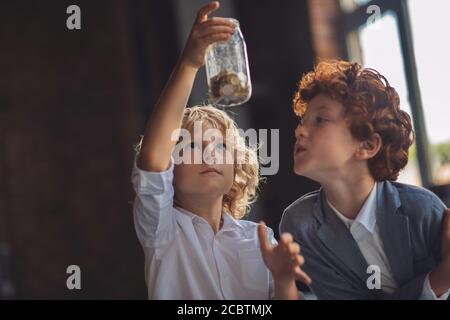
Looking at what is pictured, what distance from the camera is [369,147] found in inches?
25.2

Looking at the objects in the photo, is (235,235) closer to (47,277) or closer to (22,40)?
(47,277)

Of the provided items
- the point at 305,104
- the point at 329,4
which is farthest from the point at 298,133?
the point at 329,4

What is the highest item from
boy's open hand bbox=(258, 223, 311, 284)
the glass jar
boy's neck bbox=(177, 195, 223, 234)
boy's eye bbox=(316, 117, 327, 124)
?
the glass jar

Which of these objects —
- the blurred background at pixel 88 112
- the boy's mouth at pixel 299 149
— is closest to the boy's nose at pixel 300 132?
the boy's mouth at pixel 299 149

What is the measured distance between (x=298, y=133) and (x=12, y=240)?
2.06 meters

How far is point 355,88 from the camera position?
640 millimetres

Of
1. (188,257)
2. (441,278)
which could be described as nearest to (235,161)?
(188,257)

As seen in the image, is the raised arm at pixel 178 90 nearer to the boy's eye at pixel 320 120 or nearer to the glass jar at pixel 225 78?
the glass jar at pixel 225 78

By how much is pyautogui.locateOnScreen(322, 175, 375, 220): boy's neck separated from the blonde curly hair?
0.34 feet

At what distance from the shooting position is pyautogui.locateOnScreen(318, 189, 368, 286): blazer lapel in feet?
2.01

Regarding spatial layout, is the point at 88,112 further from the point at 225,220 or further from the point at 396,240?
the point at 396,240

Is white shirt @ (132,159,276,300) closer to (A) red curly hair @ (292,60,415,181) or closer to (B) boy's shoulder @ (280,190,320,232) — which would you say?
(B) boy's shoulder @ (280,190,320,232)

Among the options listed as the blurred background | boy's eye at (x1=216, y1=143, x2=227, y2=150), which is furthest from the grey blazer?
the blurred background

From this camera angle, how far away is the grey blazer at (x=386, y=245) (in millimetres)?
607
